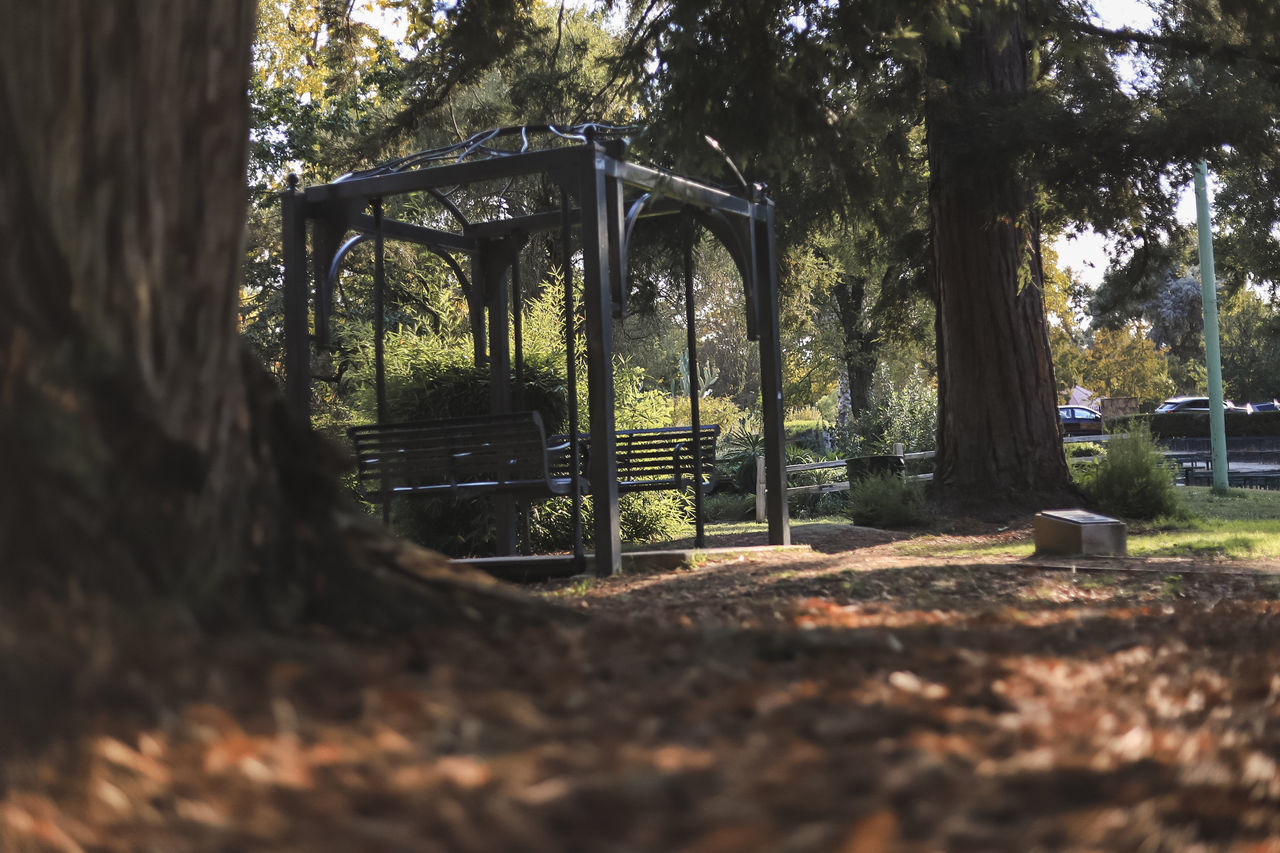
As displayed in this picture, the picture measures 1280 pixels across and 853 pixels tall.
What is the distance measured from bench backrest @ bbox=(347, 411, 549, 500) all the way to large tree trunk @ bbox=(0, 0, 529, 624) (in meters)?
4.87

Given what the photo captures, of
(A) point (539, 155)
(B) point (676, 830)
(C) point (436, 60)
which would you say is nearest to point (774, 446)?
(A) point (539, 155)

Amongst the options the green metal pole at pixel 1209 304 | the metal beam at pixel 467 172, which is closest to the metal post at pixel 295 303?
the metal beam at pixel 467 172

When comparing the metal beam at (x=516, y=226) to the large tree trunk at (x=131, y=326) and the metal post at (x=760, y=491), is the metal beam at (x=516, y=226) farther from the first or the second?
the metal post at (x=760, y=491)

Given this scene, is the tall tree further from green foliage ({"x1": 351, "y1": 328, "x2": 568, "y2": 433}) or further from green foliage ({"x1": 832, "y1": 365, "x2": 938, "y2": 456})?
green foliage ({"x1": 832, "y1": 365, "x2": 938, "y2": 456})

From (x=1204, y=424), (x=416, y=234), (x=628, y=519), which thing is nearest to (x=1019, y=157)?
(x=628, y=519)

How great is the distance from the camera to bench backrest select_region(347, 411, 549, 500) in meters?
7.74

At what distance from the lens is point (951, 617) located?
432 centimetres

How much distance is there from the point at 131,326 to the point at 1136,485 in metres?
12.3

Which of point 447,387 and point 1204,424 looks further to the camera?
point 1204,424

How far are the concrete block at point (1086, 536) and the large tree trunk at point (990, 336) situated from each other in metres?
3.86

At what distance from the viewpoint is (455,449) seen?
7.84 m

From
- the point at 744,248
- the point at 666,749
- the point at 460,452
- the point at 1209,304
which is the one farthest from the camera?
the point at 1209,304

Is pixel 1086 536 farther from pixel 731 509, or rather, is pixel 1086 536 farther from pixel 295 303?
pixel 731 509

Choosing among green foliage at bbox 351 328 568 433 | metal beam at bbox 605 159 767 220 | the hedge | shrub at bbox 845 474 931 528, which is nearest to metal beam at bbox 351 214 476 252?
green foliage at bbox 351 328 568 433
